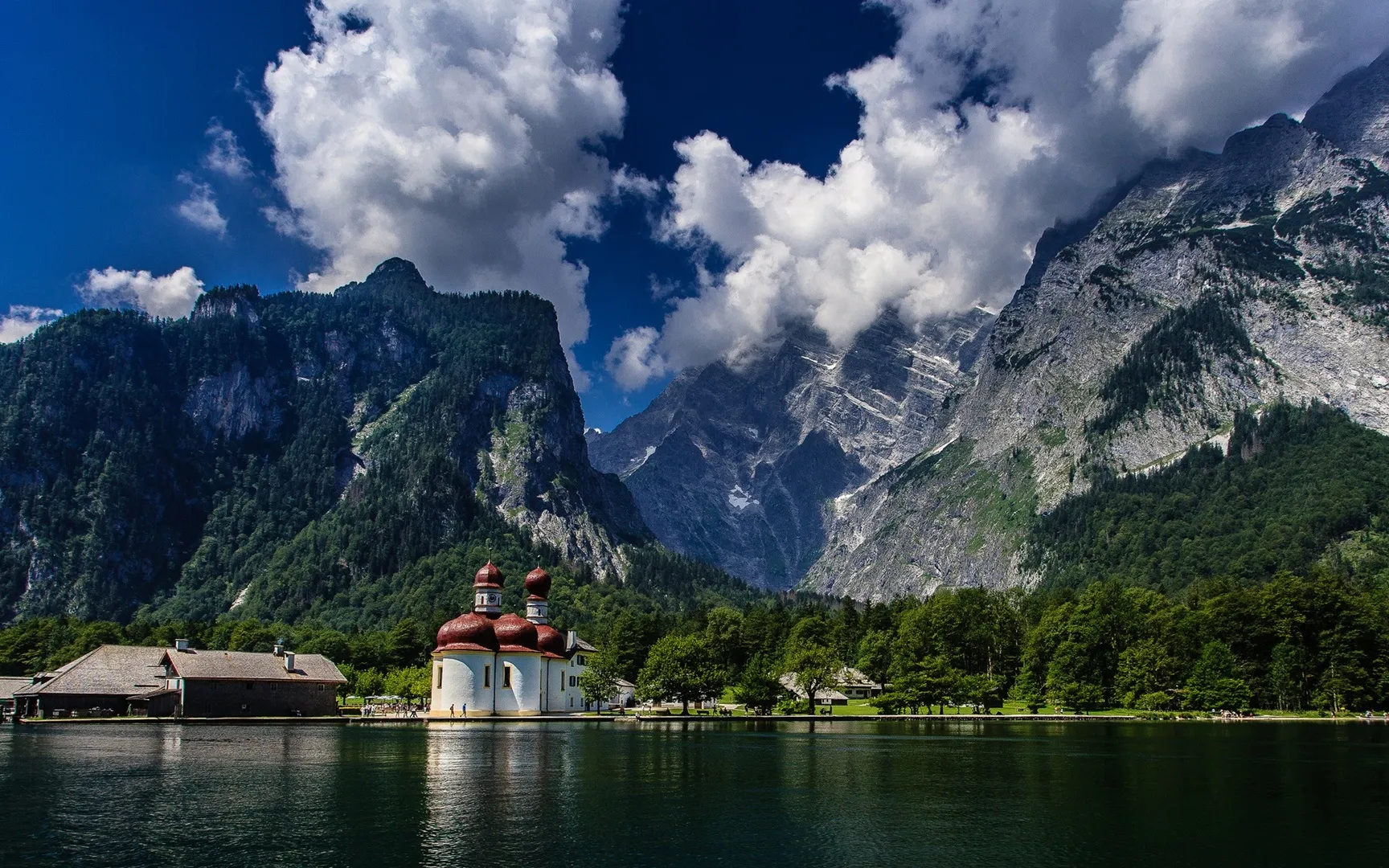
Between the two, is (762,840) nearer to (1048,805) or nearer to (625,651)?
(1048,805)

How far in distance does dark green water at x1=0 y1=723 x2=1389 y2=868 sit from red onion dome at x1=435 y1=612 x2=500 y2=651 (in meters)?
36.3

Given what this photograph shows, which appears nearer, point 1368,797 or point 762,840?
point 762,840

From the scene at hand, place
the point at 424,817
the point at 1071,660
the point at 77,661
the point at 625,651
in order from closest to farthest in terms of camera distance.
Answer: the point at 424,817
the point at 77,661
the point at 1071,660
the point at 625,651

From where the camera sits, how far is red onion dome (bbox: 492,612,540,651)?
11881 centimetres

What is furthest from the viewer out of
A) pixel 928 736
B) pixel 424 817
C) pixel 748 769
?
pixel 928 736

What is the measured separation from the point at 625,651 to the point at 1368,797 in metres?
108

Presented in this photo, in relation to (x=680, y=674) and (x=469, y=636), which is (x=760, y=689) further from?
(x=469, y=636)

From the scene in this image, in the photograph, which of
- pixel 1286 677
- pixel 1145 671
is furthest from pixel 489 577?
pixel 1286 677

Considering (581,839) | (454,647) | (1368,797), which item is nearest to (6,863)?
(581,839)

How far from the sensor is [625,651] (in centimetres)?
14562

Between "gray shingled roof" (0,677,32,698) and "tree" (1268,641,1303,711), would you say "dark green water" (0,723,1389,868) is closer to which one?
"tree" (1268,641,1303,711)

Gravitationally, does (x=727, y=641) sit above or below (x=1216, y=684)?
above

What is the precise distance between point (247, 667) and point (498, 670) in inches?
1099

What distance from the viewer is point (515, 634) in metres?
119
